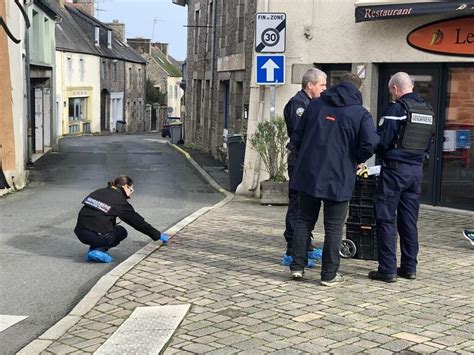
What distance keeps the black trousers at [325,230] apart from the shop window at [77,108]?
1728 inches

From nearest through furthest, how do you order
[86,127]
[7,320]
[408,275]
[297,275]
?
[7,320] < [297,275] < [408,275] < [86,127]

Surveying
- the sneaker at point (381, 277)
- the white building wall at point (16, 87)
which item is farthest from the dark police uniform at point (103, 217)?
the white building wall at point (16, 87)

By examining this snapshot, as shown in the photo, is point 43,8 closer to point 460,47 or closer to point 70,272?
point 460,47

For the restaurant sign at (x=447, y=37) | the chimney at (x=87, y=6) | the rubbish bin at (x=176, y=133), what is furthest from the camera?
the chimney at (x=87, y=6)

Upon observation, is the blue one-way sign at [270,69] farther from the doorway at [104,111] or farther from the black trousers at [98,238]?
the doorway at [104,111]

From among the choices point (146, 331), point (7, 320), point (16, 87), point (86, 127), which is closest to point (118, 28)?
point (86, 127)

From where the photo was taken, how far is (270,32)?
12.0 metres

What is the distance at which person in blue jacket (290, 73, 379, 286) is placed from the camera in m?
6.26

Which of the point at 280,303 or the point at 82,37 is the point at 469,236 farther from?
the point at 82,37

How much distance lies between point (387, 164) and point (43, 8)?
74.7 feet

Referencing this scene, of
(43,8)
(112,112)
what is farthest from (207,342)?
(112,112)

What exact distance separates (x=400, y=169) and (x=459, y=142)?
5267 millimetres

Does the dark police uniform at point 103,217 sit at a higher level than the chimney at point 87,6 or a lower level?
lower

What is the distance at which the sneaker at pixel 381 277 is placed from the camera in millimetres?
6684
